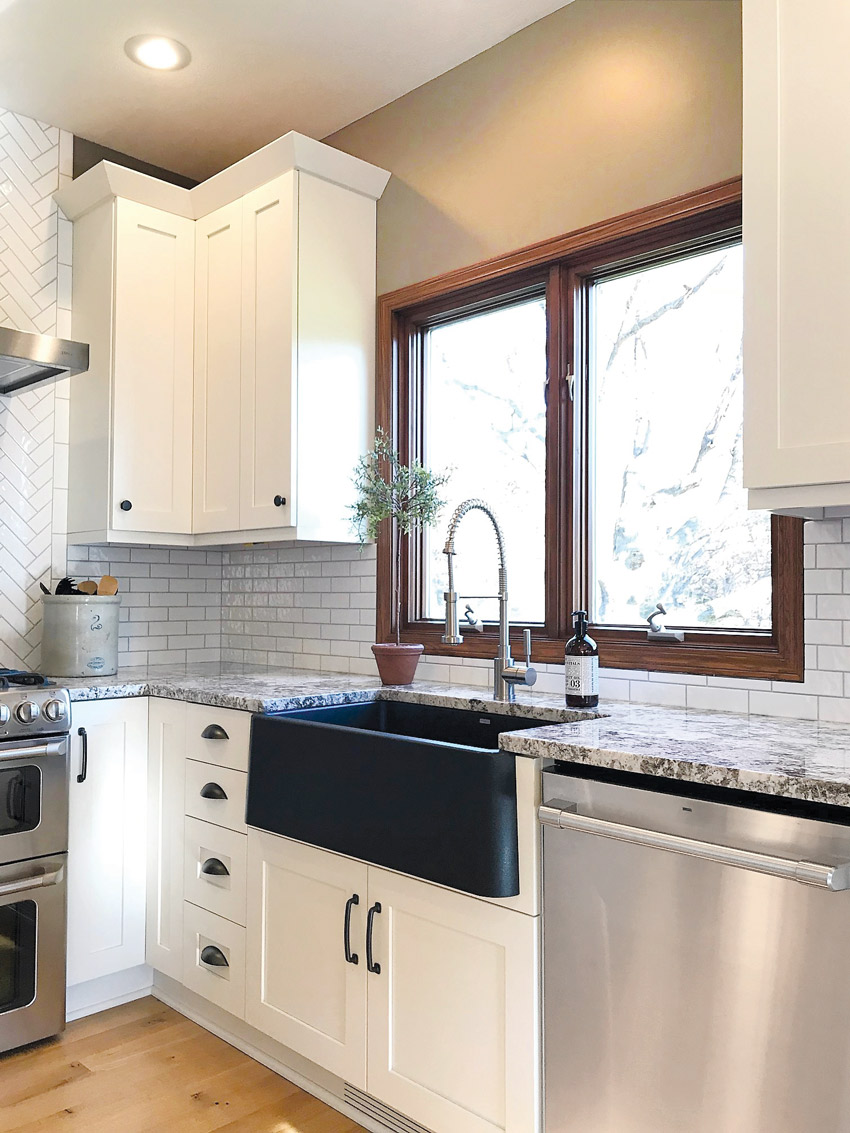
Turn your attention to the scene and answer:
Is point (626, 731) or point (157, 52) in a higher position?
point (157, 52)

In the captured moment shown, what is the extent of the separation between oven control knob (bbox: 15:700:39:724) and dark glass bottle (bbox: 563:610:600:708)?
4.62 feet

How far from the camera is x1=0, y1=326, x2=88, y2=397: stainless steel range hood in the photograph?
2.67 metres

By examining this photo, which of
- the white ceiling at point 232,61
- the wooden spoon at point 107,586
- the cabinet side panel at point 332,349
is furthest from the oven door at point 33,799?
the white ceiling at point 232,61

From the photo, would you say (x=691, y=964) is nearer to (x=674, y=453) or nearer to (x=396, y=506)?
(x=674, y=453)

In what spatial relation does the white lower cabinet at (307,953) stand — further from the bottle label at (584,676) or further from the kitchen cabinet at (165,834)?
the bottle label at (584,676)

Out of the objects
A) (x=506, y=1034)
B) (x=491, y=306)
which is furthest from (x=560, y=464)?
(x=506, y=1034)

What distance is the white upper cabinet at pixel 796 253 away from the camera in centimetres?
162

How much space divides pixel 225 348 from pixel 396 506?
911 millimetres

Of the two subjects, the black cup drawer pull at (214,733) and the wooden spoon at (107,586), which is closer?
the black cup drawer pull at (214,733)

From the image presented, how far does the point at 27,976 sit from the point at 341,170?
101 inches

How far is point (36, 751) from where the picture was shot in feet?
8.19

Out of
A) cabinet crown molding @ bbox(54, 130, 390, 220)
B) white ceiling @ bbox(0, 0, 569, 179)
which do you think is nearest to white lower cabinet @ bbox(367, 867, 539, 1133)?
cabinet crown molding @ bbox(54, 130, 390, 220)

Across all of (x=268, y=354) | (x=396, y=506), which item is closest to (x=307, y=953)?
(x=396, y=506)

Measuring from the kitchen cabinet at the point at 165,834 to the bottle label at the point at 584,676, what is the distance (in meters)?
1.16
